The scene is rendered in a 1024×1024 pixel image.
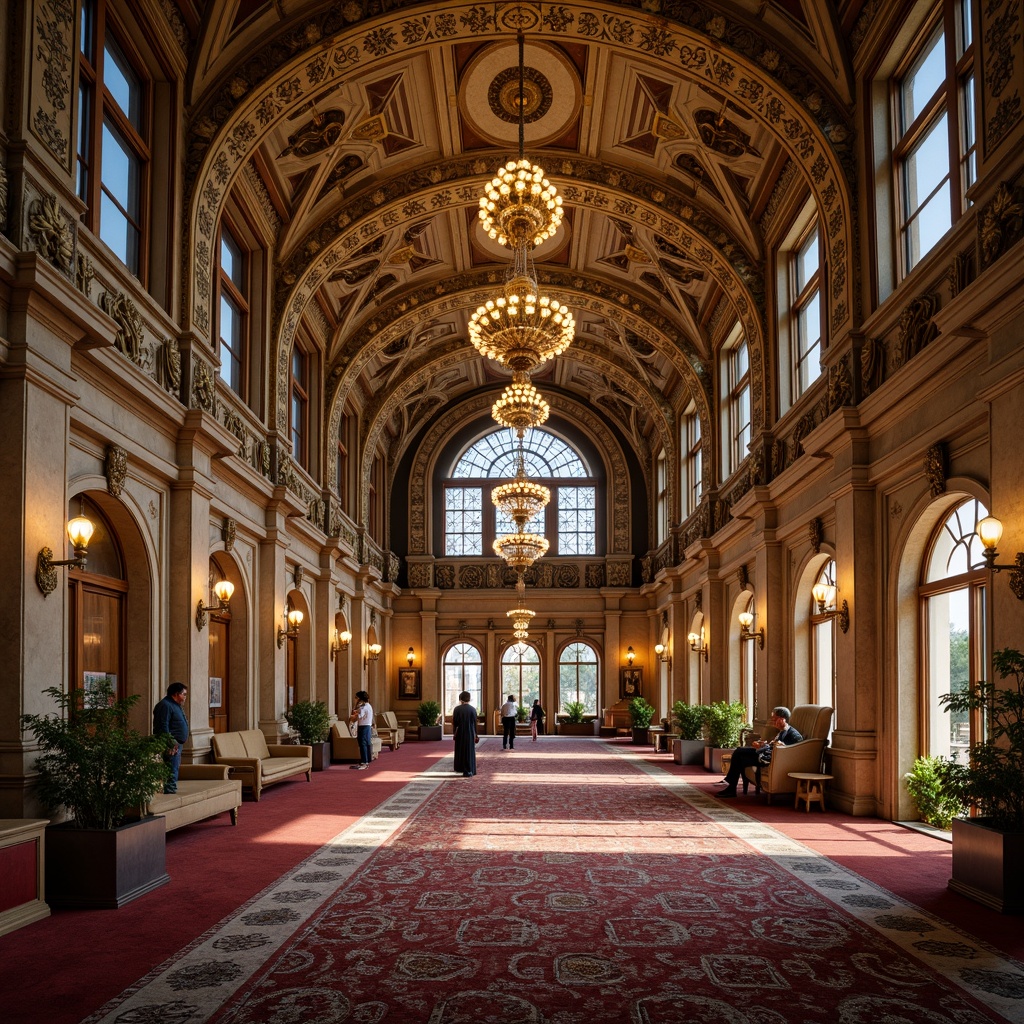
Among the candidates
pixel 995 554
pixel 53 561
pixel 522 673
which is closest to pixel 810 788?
pixel 995 554

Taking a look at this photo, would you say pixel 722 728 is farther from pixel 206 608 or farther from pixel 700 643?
pixel 206 608

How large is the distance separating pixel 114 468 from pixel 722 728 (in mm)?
10891

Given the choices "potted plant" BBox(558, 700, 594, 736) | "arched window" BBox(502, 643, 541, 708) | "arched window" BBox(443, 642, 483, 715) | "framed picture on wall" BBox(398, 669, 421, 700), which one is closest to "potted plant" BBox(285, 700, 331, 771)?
"framed picture on wall" BBox(398, 669, 421, 700)

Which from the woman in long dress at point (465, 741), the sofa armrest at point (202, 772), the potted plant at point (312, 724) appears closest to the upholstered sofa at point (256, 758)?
the sofa armrest at point (202, 772)

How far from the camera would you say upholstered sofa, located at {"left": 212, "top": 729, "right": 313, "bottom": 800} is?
12.1 meters

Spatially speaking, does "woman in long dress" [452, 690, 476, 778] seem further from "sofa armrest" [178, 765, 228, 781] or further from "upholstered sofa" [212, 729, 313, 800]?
"sofa armrest" [178, 765, 228, 781]

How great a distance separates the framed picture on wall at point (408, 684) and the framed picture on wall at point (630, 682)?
5938 mm

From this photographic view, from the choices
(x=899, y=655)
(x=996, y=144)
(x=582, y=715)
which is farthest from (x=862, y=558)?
(x=582, y=715)

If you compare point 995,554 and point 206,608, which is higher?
point 995,554

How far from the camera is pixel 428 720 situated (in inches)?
1090

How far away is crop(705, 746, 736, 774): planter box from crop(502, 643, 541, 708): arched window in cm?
1374

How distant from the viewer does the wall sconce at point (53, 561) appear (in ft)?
24.5

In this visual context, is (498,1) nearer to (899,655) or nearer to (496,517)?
(899,655)

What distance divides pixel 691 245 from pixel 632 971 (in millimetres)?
13903
